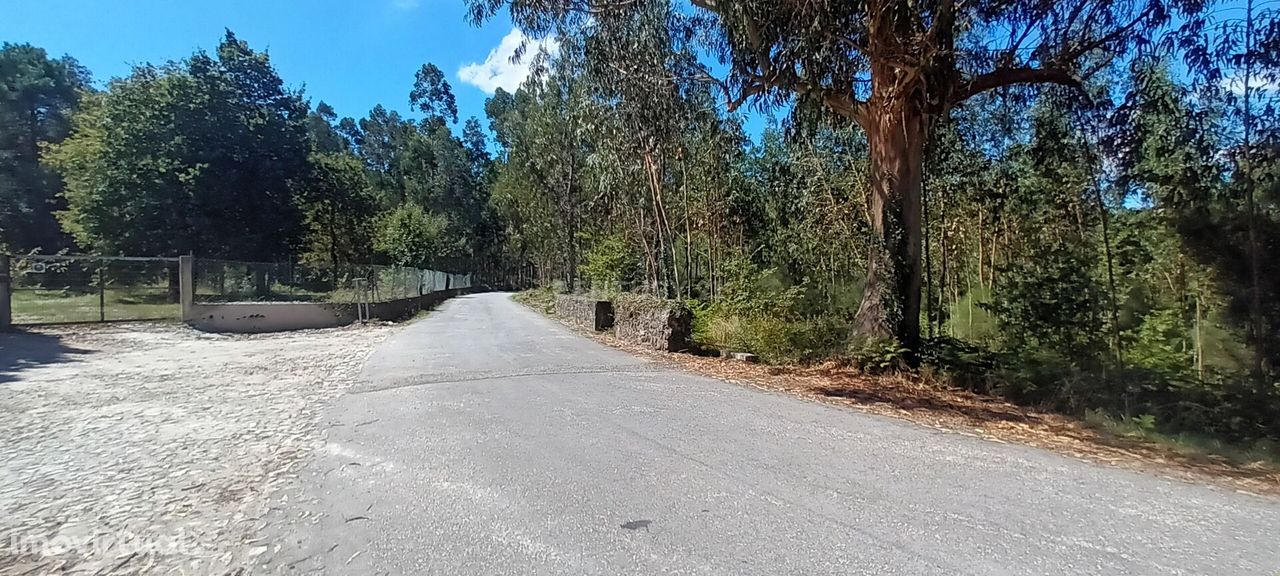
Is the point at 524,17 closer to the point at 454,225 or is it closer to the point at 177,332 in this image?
the point at 177,332

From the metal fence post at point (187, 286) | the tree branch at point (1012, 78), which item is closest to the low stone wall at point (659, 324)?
the tree branch at point (1012, 78)

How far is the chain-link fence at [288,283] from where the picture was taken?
18.7 meters

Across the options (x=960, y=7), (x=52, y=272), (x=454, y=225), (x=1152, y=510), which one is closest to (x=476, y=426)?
(x=1152, y=510)

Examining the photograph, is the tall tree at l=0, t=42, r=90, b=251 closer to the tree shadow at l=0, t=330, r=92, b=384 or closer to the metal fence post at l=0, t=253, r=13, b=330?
the metal fence post at l=0, t=253, r=13, b=330

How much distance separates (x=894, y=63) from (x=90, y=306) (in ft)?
64.2

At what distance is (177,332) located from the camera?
16.8 m

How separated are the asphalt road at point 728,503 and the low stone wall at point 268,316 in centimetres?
1328

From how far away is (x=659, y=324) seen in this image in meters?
13.6

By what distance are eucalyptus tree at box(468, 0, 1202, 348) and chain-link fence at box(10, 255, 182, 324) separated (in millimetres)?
13097

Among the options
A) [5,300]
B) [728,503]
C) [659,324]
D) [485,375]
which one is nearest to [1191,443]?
[728,503]

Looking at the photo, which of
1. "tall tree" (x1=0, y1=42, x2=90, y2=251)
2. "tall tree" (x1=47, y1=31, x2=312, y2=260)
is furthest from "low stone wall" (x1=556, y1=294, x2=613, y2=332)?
"tall tree" (x1=0, y1=42, x2=90, y2=251)

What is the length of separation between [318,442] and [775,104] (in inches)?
344

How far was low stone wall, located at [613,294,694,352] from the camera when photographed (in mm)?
13227

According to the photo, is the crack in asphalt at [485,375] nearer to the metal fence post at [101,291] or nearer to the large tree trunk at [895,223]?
the large tree trunk at [895,223]
